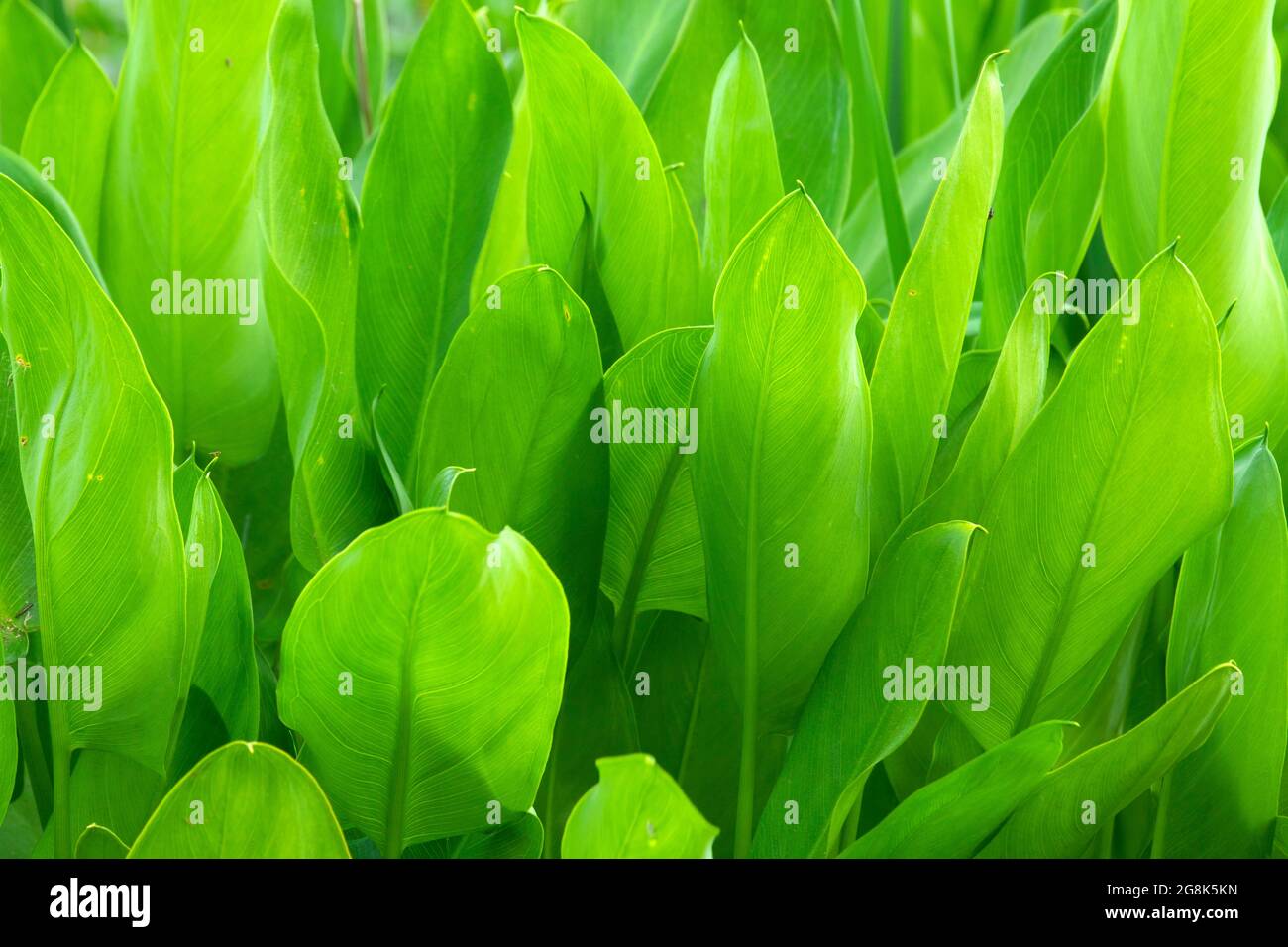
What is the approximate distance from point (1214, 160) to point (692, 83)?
33 centimetres

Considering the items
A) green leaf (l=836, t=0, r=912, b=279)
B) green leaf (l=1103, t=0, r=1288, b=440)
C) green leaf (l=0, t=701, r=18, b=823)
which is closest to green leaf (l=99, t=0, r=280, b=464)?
green leaf (l=0, t=701, r=18, b=823)

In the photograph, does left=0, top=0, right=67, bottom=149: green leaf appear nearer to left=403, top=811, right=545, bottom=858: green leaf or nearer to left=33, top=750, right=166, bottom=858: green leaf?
left=33, top=750, right=166, bottom=858: green leaf

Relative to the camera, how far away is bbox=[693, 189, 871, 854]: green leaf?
0.46 m

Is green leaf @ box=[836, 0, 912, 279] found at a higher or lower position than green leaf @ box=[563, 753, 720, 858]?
higher

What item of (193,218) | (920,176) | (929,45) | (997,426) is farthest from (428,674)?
(929,45)

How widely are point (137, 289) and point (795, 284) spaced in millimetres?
440

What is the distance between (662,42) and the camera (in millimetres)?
820

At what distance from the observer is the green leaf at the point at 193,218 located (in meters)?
0.66

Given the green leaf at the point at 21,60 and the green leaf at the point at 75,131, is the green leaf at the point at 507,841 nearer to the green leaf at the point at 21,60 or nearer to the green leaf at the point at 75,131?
the green leaf at the point at 75,131

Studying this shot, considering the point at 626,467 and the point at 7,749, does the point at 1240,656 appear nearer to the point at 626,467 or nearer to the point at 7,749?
the point at 626,467

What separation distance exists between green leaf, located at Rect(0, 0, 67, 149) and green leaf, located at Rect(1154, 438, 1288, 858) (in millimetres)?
821

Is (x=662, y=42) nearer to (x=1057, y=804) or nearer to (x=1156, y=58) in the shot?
(x=1156, y=58)

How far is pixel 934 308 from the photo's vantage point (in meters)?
0.51
